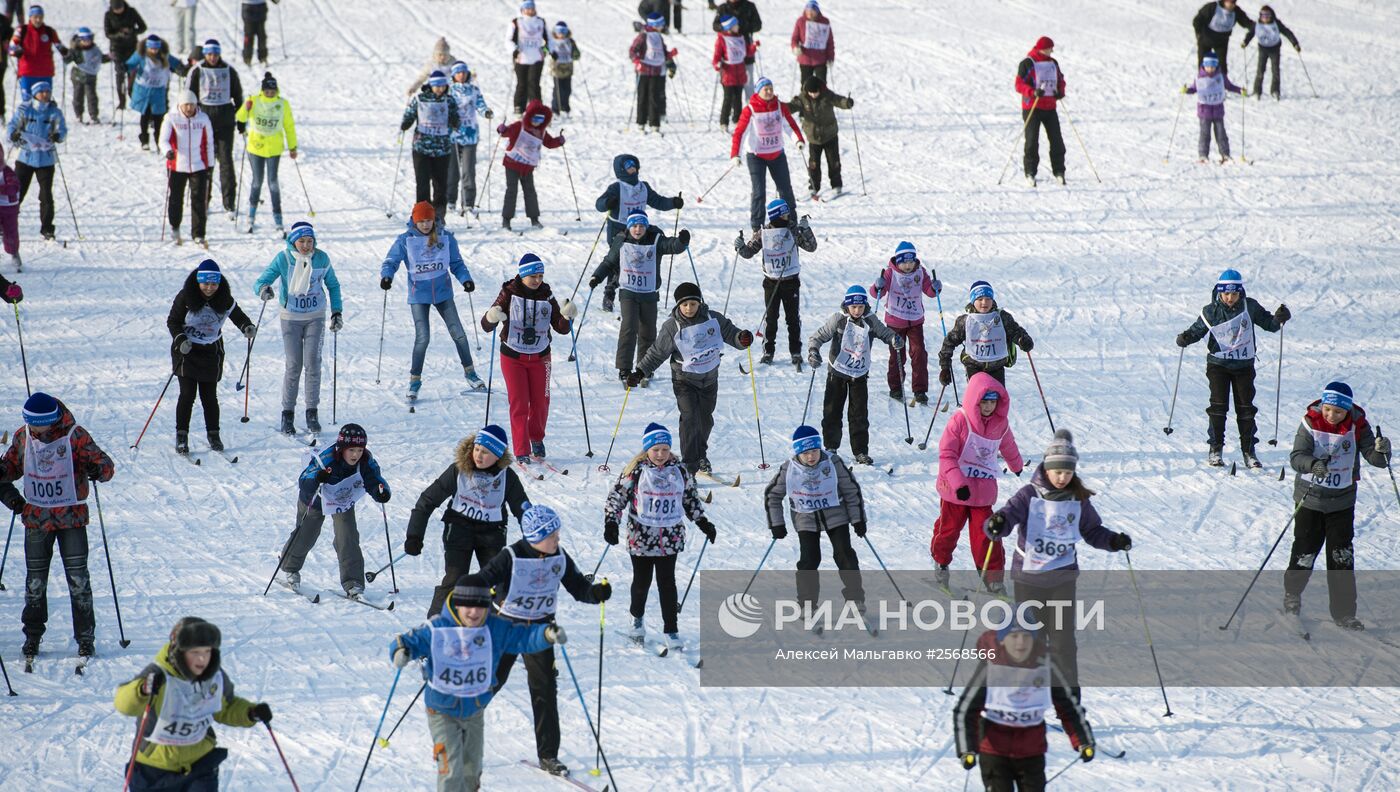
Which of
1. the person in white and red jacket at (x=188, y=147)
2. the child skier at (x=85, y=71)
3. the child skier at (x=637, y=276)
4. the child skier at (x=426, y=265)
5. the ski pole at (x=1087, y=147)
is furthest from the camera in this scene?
the child skier at (x=85, y=71)

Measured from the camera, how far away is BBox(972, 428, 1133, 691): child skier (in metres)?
8.03

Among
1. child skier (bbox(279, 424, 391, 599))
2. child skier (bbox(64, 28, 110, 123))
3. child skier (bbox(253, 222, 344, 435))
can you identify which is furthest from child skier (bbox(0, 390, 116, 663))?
child skier (bbox(64, 28, 110, 123))

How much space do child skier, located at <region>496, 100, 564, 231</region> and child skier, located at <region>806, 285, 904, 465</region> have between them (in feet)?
17.9

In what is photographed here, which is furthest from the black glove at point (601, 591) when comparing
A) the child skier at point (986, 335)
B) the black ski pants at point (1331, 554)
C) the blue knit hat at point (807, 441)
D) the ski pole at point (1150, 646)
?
the black ski pants at point (1331, 554)

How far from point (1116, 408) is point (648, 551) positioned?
19.1ft

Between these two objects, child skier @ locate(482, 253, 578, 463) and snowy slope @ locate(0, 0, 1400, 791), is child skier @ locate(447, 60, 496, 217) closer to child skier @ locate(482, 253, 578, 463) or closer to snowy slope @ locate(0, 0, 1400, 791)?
snowy slope @ locate(0, 0, 1400, 791)

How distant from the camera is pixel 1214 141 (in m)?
19.3

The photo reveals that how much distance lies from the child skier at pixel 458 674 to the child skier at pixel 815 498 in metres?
2.34

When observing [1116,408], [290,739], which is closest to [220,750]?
[290,739]

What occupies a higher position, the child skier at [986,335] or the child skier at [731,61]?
the child skier at [731,61]

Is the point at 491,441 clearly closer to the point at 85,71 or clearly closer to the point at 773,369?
the point at 773,369

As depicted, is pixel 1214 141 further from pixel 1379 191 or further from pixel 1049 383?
pixel 1049 383

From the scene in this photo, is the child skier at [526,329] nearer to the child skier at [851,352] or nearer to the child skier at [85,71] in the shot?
the child skier at [851,352]

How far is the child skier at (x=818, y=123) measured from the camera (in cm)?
1600
